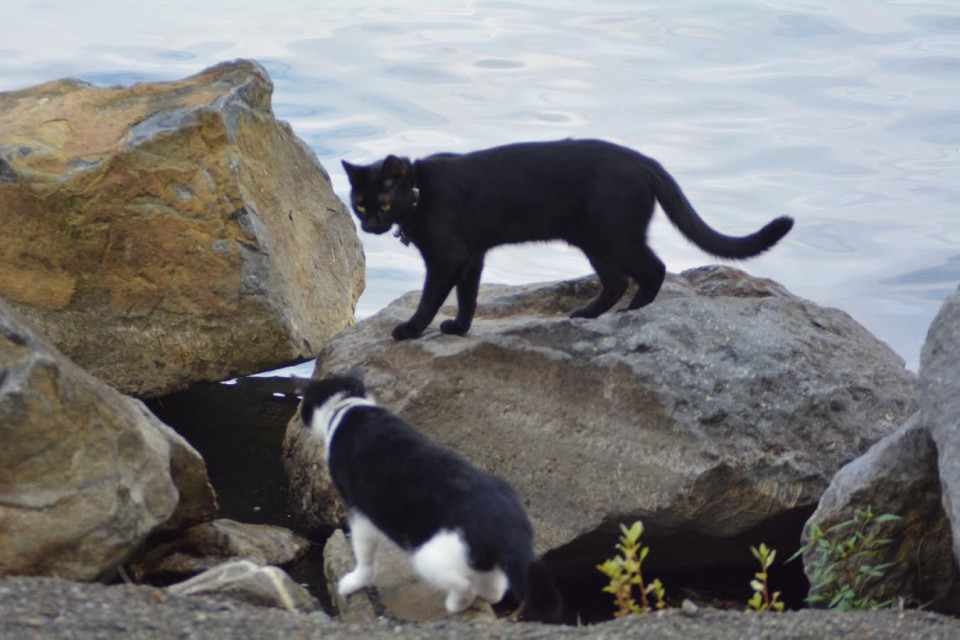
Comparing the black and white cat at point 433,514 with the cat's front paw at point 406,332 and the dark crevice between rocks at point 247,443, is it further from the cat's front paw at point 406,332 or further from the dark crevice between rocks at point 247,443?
the cat's front paw at point 406,332

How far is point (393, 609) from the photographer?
4.60m

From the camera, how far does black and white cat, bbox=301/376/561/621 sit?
4.12 metres

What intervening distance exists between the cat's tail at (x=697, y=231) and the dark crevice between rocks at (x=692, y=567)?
1326 millimetres

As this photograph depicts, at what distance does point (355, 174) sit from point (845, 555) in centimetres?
286

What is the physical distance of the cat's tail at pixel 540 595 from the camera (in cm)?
396

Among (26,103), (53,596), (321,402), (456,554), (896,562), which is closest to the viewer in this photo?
(53,596)

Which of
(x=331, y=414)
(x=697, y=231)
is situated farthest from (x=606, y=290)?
(x=331, y=414)

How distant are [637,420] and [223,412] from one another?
2.90 m

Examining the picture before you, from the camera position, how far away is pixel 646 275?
19.6 feet

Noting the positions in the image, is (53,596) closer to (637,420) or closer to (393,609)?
(393,609)

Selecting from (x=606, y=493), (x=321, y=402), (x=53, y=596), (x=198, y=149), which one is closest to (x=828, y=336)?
(x=606, y=493)

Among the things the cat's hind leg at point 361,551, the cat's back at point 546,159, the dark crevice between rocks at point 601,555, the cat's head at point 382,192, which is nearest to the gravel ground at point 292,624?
the cat's hind leg at point 361,551

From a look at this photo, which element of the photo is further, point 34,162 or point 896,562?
point 34,162

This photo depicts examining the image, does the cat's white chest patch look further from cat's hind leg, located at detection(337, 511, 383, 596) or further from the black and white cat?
cat's hind leg, located at detection(337, 511, 383, 596)
